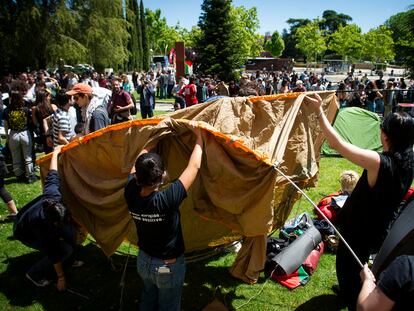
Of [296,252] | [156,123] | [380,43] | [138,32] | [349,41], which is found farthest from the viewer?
[349,41]

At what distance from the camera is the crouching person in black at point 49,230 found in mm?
3746

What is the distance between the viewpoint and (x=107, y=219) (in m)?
4.03

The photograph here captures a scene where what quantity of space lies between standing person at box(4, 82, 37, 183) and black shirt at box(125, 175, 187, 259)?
5473 millimetres

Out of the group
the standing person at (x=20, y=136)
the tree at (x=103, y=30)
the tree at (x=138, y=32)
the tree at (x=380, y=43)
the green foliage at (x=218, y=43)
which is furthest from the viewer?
the tree at (x=380, y=43)

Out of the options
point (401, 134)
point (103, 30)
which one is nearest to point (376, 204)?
point (401, 134)

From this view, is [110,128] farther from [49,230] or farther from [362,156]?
[362,156]

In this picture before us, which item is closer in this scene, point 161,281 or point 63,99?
point 161,281

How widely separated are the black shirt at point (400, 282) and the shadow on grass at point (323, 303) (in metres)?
2.43

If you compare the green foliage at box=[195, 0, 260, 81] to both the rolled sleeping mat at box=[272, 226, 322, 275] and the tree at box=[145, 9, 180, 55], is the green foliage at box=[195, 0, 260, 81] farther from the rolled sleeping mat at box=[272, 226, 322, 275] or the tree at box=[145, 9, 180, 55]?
the tree at box=[145, 9, 180, 55]

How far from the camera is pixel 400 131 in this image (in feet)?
9.75

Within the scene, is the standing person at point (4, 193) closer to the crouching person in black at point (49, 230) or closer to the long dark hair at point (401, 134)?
the crouching person in black at point (49, 230)

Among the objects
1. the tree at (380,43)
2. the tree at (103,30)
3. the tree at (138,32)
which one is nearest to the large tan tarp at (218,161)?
the tree at (103,30)

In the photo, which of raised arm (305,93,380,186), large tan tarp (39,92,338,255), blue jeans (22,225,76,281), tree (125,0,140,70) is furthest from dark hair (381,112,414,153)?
tree (125,0,140,70)

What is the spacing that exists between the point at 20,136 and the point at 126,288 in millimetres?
4770
